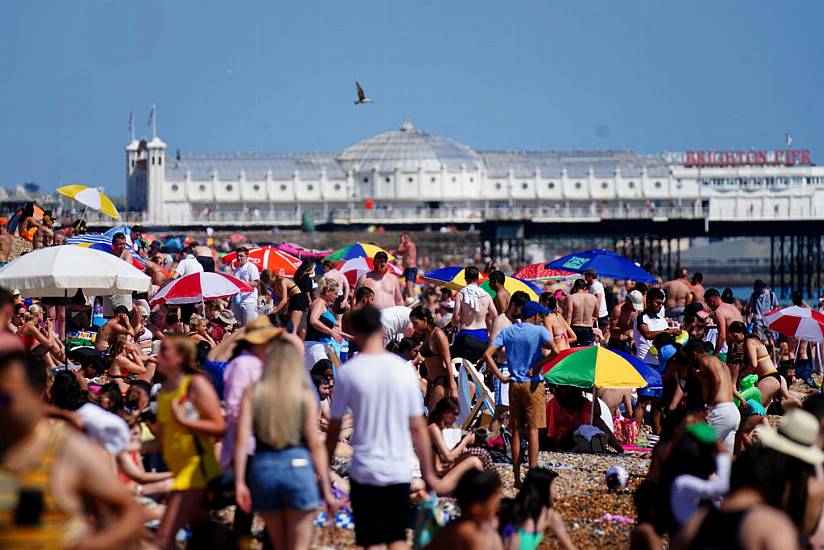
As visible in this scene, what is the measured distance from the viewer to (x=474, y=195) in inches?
3969

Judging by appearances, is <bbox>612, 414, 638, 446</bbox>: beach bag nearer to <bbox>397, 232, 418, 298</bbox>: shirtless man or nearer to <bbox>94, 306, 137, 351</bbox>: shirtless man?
<bbox>94, 306, 137, 351</bbox>: shirtless man

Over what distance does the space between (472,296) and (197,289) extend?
285 centimetres

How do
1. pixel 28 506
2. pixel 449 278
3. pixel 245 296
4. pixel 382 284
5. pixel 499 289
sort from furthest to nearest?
pixel 449 278
pixel 245 296
pixel 382 284
pixel 499 289
pixel 28 506

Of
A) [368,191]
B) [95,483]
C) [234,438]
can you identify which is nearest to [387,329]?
[234,438]

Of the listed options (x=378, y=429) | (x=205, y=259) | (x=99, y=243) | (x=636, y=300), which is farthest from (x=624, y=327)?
(x=378, y=429)

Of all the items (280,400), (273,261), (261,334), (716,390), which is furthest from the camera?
(273,261)

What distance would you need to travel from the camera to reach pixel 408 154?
333 ft

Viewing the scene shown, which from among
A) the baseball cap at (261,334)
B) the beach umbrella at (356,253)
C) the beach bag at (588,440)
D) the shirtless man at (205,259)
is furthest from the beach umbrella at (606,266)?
the baseball cap at (261,334)

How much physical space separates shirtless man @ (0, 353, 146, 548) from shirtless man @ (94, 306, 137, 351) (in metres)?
7.53

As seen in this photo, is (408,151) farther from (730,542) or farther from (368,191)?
(730,542)

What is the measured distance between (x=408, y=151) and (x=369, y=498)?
96.9m

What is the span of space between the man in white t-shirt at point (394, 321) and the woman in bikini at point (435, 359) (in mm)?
→ 1902

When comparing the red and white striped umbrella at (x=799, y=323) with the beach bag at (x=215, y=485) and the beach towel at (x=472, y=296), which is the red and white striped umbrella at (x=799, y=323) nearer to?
the beach towel at (x=472, y=296)

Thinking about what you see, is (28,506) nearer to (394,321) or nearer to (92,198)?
(394,321)
